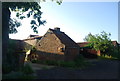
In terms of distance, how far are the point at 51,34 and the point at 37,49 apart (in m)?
3.41

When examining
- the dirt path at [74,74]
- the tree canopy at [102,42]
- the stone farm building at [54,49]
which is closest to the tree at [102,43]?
the tree canopy at [102,42]

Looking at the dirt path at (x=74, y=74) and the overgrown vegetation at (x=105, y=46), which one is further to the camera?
the overgrown vegetation at (x=105, y=46)

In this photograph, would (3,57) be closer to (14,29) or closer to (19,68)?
(19,68)

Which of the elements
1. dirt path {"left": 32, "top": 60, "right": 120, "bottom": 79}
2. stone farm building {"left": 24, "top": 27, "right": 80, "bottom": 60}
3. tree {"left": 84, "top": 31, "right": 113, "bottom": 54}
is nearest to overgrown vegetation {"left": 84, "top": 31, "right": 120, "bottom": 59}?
tree {"left": 84, "top": 31, "right": 113, "bottom": 54}

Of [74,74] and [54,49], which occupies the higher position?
[54,49]

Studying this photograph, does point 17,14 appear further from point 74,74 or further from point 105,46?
point 105,46

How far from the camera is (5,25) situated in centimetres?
972

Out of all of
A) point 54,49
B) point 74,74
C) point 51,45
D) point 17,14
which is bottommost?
point 74,74

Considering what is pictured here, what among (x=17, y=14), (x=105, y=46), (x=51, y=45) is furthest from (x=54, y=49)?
(x=105, y=46)

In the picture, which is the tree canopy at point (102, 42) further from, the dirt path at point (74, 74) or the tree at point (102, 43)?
the dirt path at point (74, 74)

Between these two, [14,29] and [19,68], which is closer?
[19,68]

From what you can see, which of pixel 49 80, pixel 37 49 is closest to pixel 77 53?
pixel 37 49

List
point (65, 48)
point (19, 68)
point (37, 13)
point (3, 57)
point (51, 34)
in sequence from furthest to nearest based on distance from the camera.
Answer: point (51, 34), point (65, 48), point (37, 13), point (19, 68), point (3, 57)

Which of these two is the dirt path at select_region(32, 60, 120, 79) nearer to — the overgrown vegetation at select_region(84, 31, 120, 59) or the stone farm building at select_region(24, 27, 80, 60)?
the stone farm building at select_region(24, 27, 80, 60)
